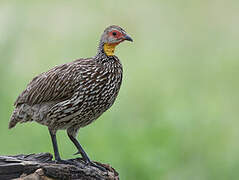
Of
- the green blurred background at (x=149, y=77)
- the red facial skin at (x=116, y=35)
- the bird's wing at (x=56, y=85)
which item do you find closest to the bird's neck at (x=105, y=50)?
the red facial skin at (x=116, y=35)

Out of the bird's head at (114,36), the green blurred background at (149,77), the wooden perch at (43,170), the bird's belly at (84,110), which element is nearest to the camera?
the wooden perch at (43,170)

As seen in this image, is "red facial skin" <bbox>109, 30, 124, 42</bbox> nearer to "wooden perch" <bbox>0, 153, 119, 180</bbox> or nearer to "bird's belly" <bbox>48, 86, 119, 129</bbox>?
"bird's belly" <bbox>48, 86, 119, 129</bbox>

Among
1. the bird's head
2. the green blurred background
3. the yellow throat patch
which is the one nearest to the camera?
the bird's head

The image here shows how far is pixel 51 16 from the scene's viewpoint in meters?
17.0

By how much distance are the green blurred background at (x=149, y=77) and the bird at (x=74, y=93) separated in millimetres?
2240

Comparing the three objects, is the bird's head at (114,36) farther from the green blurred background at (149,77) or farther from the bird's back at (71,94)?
the green blurred background at (149,77)

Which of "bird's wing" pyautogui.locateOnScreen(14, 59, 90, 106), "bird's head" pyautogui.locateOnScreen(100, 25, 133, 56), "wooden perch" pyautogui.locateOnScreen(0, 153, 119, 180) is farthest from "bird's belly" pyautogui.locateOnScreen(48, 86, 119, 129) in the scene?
"bird's head" pyautogui.locateOnScreen(100, 25, 133, 56)

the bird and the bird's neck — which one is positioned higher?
the bird's neck

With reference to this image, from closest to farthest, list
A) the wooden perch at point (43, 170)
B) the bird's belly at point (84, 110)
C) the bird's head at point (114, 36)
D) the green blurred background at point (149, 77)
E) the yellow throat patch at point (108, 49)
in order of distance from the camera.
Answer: the wooden perch at point (43, 170)
the bird's belly at point (84, 110)
the bird's head at point (114, 36)
the yellow throat patch at point (108, 49)
the green blurred background at point (149, 77)

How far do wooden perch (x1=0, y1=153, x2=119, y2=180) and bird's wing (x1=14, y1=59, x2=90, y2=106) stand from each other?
777 millimetres

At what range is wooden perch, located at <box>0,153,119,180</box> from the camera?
26.2 ft

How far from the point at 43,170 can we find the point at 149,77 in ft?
24.8

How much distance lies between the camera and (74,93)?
29.8 feet

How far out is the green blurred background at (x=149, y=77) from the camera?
11998 mm
